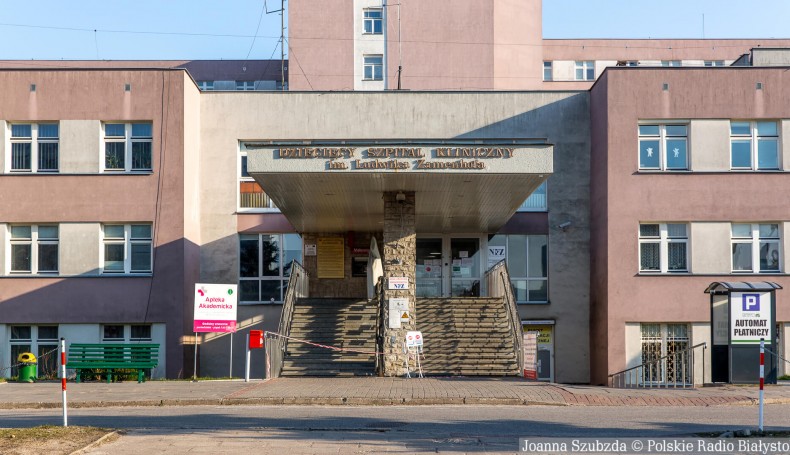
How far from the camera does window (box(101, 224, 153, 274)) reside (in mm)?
29922

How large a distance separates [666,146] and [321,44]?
33.2m

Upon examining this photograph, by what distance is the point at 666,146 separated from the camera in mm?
29781

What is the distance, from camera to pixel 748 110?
96.4ft

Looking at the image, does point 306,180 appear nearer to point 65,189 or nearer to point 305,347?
point 305,347

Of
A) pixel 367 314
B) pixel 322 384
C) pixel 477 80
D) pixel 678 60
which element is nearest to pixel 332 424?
pixel 322 384

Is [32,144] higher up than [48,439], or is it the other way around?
[32,144]

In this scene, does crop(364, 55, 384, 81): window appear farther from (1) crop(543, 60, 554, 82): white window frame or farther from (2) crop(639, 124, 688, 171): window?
Answer: (2) crop(639, 124, 688, 171): window

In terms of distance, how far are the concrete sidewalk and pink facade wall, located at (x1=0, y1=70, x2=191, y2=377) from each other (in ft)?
20.6

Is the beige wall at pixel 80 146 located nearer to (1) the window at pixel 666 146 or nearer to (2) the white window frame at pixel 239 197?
(2) the white window frame at pixel 239 197

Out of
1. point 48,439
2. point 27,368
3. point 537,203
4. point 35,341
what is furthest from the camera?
point 537,203

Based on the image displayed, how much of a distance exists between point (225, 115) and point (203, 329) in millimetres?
9431

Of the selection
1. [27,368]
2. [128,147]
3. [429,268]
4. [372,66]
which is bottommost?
[27,368]

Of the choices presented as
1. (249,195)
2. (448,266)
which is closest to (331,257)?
(249,195)

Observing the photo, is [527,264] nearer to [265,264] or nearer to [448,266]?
[448,266]
